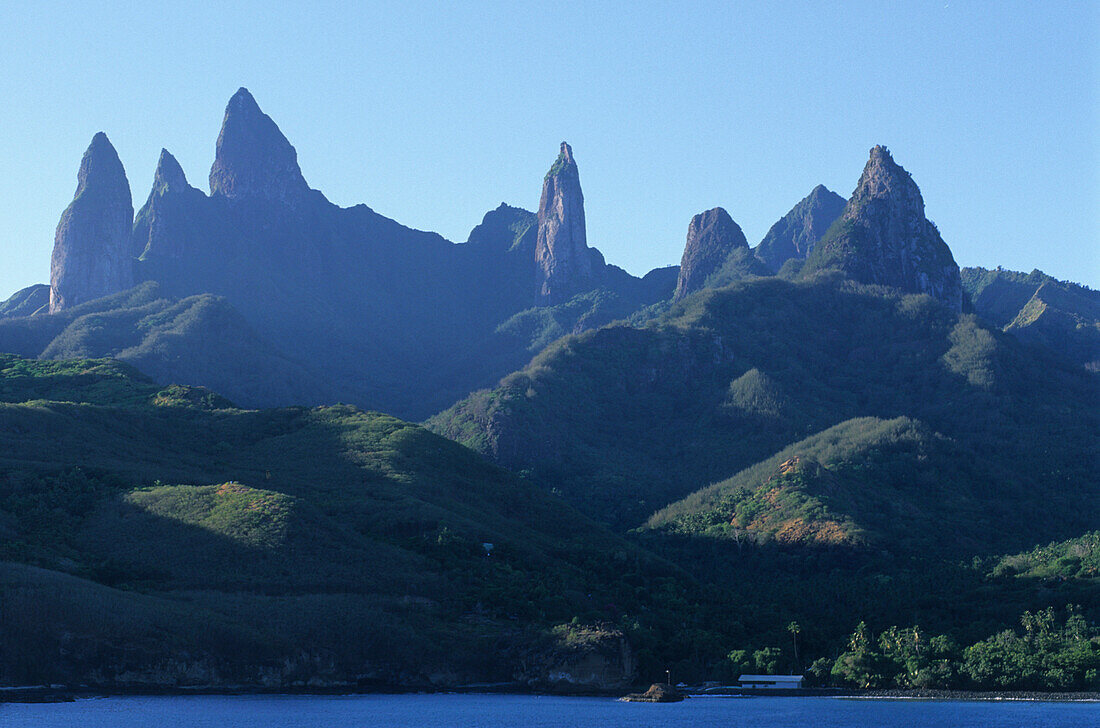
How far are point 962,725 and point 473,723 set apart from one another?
61024 mm

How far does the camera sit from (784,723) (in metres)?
187

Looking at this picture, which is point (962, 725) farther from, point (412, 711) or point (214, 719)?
point (214, 719)

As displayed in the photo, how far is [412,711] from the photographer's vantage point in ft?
654

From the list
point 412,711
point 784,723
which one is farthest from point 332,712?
point 784,723

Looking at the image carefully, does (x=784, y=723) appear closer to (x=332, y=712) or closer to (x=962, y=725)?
(x=962, y=725)

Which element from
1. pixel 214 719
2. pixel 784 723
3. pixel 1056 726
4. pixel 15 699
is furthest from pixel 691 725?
pixel 15 699

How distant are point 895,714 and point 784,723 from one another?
18.5 metres

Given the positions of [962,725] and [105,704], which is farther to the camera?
[105,704]

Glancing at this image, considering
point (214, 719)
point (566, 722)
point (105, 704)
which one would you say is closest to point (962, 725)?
point (566, 722)

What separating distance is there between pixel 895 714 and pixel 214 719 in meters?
88.3

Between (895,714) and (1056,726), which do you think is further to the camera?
(895,714)

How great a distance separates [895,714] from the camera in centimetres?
19575

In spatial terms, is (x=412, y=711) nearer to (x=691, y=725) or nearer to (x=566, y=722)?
(x=566, y=722)

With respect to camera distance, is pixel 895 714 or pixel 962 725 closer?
pixel 962 725
